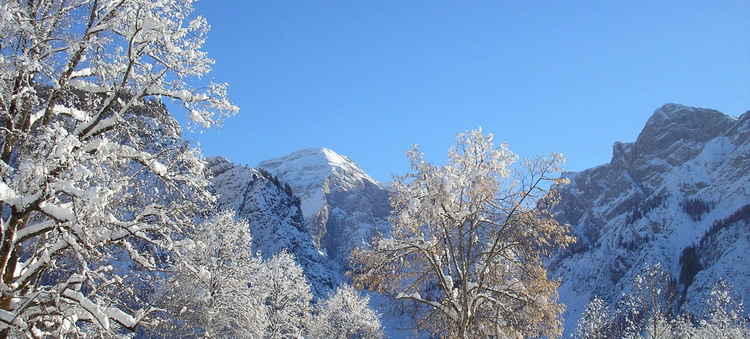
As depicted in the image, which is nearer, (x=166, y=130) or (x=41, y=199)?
(x=41, y=199)

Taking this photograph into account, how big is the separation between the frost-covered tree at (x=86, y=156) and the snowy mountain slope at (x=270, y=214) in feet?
421

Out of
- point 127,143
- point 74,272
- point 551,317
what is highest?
point 127,143

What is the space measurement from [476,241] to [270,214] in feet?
457

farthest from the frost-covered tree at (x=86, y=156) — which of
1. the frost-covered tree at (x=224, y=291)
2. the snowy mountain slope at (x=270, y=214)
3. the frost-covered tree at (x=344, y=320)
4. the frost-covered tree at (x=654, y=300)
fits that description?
the snowy mountain slope at (x=270, y=214)

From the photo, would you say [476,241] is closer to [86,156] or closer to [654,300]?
[86,156]

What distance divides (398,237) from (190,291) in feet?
34.1

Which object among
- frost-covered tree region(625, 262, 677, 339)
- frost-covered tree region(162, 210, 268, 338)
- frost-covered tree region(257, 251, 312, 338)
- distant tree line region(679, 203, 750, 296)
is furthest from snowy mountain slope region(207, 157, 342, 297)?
distant tree line region(679, 203, 750, 296)

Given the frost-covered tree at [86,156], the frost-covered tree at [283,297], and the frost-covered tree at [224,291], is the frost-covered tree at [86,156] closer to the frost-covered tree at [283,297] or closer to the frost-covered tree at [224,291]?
the frost-covered tree at [224,291]

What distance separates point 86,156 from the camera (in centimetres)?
606

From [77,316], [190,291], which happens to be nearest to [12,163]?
[77,316]

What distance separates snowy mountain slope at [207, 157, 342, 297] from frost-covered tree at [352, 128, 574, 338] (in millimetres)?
123442

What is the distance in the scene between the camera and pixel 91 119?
7340mm

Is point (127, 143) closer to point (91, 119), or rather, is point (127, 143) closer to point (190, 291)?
point (91, 119)

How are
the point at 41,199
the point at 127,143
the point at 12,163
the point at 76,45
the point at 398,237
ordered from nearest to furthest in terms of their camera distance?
the point at 41,199 < the point at 76,45 < the point at 12,163 < the point at 127,143 < the point at 398,237
